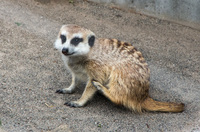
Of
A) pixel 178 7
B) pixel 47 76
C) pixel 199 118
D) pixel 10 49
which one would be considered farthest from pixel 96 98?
pixel 178 7

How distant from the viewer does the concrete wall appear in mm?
5270

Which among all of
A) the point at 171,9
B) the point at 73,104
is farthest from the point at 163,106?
the point at 171,9

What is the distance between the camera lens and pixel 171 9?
5.45 meters

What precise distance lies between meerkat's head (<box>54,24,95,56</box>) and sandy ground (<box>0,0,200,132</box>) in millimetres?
656

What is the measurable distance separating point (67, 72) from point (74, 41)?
983 mm

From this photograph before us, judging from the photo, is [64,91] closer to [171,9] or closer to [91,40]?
[91,40]

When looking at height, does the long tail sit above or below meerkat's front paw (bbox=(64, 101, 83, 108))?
above

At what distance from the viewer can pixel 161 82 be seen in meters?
4.18

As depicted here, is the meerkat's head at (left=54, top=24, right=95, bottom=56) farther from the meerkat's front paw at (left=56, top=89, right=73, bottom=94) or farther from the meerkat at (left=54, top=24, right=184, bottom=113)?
the meerkat's front paw at (left=56, top=89, right=73, bottom=94)

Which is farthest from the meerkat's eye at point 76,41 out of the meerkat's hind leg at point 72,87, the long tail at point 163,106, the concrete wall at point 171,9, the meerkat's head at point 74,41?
the concrete wall at point 171,9

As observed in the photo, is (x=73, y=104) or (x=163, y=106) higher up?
(x=163, y=106)

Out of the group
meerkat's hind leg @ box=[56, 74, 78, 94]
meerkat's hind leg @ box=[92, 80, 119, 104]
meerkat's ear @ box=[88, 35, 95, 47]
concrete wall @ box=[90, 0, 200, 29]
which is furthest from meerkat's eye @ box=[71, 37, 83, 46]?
concrete wall @ box=[90, 0, 200, 29]

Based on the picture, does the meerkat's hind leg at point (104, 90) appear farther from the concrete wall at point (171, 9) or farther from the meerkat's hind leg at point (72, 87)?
the concrete wall at point (171, 9)

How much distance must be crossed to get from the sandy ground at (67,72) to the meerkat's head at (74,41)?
66 centimetres
